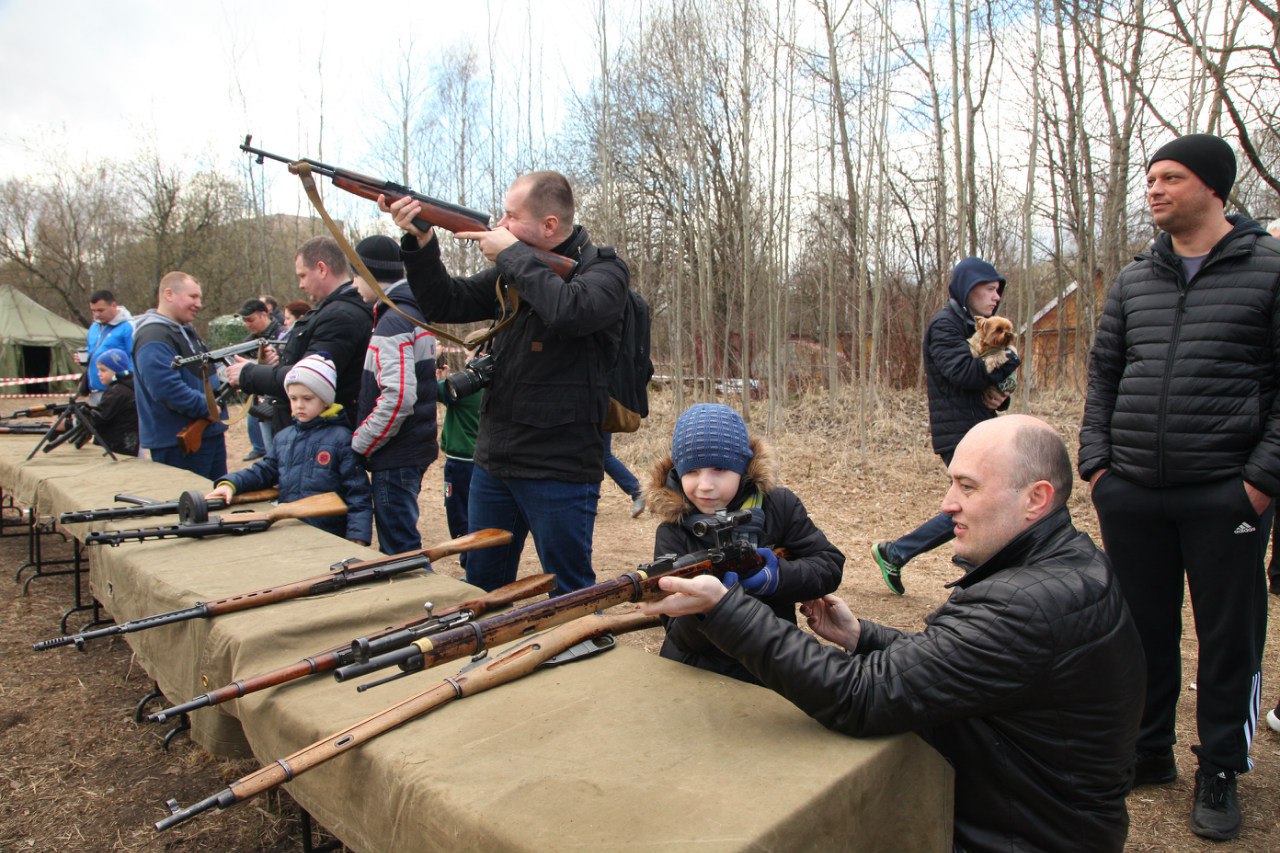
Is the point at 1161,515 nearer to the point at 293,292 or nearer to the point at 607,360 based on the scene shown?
the point at 607,360

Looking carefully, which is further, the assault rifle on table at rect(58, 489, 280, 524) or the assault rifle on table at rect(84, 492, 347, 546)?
the assault rifle on table at rect(58, 489, 280, 524)

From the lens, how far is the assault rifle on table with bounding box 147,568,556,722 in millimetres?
1696

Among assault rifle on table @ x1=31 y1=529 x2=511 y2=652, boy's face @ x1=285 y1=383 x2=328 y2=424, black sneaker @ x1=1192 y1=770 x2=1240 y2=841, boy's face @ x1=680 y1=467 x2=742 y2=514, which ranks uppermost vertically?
boy's face @ x1=285 y1=383 x2=328 y2=424

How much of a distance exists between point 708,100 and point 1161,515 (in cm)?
902

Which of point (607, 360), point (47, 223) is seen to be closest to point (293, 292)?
point (47, 223)

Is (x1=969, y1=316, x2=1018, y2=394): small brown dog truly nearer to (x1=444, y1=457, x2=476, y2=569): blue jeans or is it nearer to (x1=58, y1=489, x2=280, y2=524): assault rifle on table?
(x1=444, y1=457, x2=476, y2=569): blue jeans

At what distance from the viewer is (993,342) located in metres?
4.43

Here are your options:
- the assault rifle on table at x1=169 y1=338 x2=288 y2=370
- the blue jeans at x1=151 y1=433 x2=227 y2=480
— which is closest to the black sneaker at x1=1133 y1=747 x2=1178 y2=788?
the assault rifle on table at x1=169 y1=338 x2=288 y2=370

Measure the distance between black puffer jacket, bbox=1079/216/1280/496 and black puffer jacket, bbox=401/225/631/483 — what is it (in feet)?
6.19

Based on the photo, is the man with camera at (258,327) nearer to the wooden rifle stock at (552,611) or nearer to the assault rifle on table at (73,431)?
the assault rifle on table at (73,431)

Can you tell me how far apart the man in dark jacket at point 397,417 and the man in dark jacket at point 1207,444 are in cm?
311

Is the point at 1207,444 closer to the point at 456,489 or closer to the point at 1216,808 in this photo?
the point at 1216,808

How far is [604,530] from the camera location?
7.22 m

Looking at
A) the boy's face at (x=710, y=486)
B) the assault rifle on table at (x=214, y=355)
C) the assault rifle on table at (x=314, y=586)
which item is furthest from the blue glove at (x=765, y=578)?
the assault rifle on table at (x=214, y=355)
